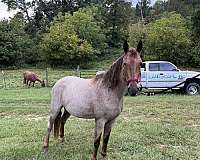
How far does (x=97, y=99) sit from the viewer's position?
20.3ft

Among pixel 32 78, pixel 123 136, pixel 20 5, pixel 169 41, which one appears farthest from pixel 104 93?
pixel 20 5

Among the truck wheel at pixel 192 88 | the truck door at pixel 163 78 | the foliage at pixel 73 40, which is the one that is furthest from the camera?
the foliage at pixel 73 40

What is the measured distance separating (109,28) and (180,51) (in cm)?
1535

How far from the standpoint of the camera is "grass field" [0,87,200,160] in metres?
6.69

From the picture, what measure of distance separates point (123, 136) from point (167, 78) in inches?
460

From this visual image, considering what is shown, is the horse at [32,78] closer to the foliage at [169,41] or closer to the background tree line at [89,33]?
the background tree line at [89,33]

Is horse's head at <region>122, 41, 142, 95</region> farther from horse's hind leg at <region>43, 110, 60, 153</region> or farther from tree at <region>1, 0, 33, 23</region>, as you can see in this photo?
tree at <region>1, 0, 33, 23</region>

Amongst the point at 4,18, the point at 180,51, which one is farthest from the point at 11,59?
the point at 180,51

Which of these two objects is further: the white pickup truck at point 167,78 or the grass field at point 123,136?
the white pickup truck at point 167,78

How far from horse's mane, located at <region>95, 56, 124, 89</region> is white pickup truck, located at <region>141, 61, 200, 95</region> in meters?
13.2

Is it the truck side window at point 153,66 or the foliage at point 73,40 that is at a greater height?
the foliage at point 73,40

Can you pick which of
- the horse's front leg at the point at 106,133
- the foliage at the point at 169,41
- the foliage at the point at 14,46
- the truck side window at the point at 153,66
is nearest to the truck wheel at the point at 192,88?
the truck side window at the point at 153,66

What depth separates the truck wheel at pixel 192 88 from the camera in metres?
19.0

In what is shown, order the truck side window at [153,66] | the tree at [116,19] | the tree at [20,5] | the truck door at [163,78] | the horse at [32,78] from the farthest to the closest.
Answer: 1. the tree at [20,5]
2. the tree at [116,19]
3. the horse at [32,78]
4. the truck side window at [153,66]
5. the truck door at [163,78]
